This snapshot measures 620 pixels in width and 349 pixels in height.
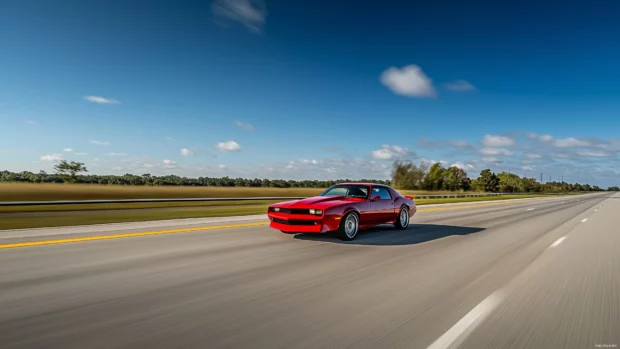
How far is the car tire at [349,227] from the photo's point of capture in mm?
9483

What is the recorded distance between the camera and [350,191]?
1116cm

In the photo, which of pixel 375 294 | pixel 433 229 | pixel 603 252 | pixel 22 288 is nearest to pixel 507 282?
pixel 375 294

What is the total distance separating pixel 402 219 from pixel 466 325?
28.2 ft

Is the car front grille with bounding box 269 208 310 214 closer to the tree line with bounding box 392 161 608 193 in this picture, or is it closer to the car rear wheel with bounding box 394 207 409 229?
the car rear wheel with bounding box 394 207 409 229

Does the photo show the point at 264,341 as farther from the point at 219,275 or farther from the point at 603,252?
the point at 603,252

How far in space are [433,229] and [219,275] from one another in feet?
28.4

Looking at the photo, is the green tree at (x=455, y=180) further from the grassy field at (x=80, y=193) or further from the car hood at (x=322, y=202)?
the car hood at (x=322, y=202)

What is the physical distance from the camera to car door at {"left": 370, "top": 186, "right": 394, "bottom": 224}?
35.7ft

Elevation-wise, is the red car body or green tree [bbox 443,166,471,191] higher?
green tree [bbox 443,166,471,191]

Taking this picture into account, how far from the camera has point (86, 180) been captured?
79.8 meters

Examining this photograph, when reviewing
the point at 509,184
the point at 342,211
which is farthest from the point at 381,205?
the point at 509,184

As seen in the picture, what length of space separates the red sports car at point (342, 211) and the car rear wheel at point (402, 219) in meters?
0.03

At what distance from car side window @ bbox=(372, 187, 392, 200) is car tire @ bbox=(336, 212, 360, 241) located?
1.41m

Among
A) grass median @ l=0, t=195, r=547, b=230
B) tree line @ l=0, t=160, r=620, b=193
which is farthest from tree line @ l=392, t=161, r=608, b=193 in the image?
grass median @ l=0, t=195, r=547, b=230
